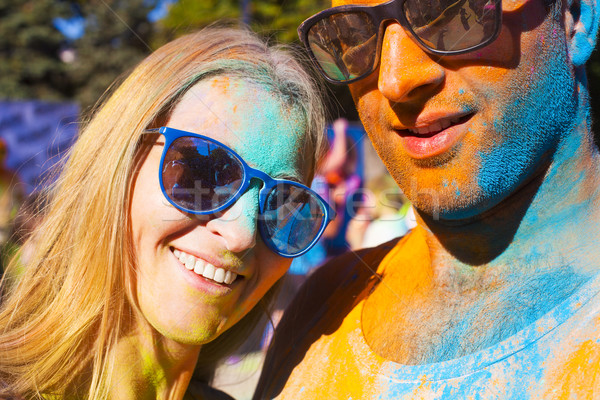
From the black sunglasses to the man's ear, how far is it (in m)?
0.21

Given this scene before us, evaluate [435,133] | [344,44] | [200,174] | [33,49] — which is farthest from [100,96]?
[33,49]

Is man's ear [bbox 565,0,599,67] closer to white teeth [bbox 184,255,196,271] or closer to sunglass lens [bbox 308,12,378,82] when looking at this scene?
sunglass lens [bbox 308,12,378,82]

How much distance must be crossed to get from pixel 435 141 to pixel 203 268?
0.73 m

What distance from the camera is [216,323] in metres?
1.68

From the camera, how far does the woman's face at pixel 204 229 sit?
5.28 feet

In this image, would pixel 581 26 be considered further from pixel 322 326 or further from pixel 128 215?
pixel 128 215

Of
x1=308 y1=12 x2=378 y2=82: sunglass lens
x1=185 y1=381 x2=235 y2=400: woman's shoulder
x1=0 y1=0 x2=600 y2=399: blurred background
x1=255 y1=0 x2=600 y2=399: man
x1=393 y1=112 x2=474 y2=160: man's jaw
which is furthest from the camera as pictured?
x1=0 y1=0 x2=600 y2=399: blurred background

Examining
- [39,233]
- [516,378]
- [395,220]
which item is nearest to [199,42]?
[39,233]

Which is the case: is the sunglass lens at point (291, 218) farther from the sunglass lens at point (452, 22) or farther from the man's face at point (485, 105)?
the sunglass lens at point (452, 22)

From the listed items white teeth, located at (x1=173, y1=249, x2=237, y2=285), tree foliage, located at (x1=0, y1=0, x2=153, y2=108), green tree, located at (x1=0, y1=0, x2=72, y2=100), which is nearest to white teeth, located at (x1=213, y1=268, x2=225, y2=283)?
white teeth, located at (x1=173, y1=249, x2=237, y2=285)

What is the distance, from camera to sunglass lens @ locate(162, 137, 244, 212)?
1.60 m

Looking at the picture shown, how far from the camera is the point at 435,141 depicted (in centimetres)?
135

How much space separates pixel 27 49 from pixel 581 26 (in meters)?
22.4

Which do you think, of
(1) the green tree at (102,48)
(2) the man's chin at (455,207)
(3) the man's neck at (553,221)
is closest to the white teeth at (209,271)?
(2) the man's chin at (455,207)
